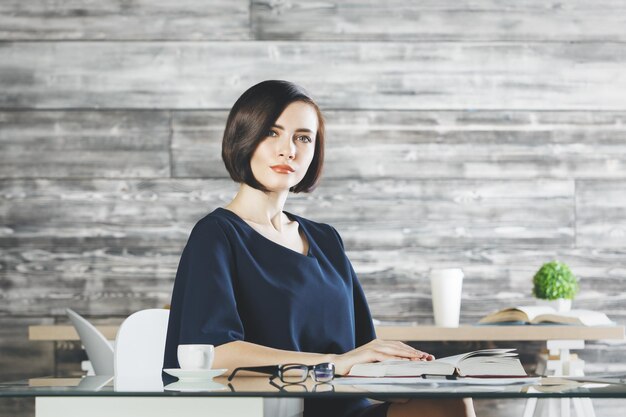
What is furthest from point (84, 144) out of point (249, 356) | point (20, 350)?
point (249, 356)

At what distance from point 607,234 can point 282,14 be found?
1384 millimetres

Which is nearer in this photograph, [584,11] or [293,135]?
[293,135]

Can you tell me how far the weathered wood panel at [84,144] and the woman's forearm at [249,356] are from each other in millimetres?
1813

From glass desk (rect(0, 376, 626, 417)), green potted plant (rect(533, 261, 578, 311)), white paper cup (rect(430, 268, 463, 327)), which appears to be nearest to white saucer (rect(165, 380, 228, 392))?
glass desk (rect(0, 376, 626, 417))

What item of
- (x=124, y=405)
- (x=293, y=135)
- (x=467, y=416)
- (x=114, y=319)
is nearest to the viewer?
(x=124, y=405)

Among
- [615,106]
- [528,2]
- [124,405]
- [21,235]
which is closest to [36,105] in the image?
[21,235]

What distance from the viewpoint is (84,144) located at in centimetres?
325

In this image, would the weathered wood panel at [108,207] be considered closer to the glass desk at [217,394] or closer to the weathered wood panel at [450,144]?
the weathered wood panel at [450,144]

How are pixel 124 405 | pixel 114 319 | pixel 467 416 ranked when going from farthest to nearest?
pixel 114 319, pixel 467 416, pixel 124 405

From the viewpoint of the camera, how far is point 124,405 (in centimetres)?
110

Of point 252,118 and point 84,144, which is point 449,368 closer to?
point 252,118

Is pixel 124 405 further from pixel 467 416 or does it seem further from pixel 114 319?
pixel 114 319

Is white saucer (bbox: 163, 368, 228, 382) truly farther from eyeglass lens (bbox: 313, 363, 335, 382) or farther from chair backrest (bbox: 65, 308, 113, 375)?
chair backrest (bbox: 65, 308, 113, 375)

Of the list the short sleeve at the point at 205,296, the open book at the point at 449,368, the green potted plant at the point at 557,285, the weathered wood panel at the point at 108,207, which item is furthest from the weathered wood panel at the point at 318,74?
the open book at the point at 449,368
